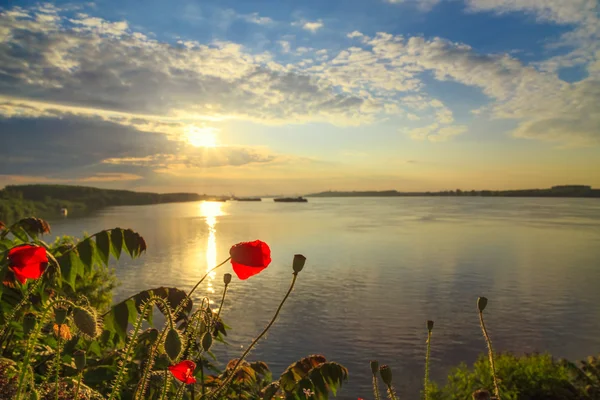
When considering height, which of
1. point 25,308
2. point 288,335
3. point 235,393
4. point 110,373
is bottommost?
point 288,335

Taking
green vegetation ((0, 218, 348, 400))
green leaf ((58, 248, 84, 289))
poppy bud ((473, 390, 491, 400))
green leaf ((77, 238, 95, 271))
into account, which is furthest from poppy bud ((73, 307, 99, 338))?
green leaf ((77, 238, 95, 271))

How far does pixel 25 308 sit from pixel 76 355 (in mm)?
2388

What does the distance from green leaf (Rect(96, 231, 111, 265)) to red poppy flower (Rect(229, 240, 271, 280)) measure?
3.27 meters

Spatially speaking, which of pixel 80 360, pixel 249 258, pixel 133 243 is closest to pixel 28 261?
pixel 80 360

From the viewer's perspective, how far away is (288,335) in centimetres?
2634

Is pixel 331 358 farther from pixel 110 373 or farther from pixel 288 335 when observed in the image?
Answer: pixel 110 373

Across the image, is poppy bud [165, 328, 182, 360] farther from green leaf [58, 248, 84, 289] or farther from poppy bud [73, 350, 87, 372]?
green leaf [58, 248, 84, 289]

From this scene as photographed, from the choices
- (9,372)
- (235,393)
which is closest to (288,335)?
(235,393)

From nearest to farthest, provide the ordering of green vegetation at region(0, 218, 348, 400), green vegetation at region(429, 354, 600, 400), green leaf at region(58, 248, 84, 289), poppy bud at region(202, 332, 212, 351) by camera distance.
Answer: poppy bud at region(202, 332, 212, 351)
green vegetation at region(0, 218, 348, 400)
green leaf at region(58, 248, 84, 289)
green vegetation at region(429, 354, 600, 400)

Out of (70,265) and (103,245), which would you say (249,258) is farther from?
(103,245)

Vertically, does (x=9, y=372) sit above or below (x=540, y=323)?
above

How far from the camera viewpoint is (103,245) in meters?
5.11

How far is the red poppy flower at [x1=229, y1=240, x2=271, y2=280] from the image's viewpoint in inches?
80.5

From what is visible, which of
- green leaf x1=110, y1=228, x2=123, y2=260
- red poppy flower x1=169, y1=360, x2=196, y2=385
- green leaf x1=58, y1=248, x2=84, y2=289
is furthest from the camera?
green leaf x1=110, y1=228, x2=123, y2=260
